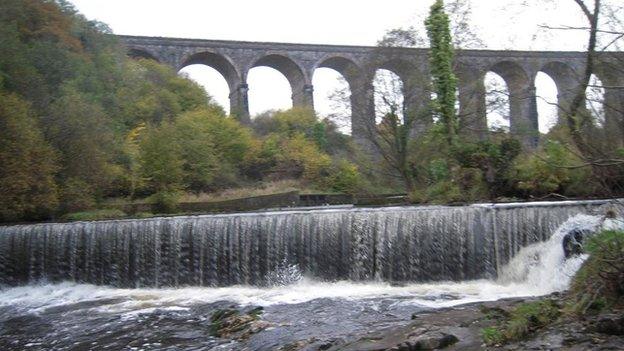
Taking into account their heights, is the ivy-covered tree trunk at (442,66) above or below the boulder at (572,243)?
above

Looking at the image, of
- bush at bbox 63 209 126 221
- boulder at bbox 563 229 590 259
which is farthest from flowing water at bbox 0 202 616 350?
bush at bbox 63 209 126 221

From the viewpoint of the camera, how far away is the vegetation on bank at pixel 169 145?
16.2 m

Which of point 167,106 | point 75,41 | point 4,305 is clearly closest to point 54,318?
point 4,305

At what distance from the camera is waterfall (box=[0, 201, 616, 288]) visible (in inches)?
432

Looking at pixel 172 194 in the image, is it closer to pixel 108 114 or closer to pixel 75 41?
pixel 108 114

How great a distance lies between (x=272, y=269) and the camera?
12.0 meters

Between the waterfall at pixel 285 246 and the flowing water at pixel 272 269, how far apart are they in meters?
0.02

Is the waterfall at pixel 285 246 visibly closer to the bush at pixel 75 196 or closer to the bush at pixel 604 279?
the bush at pixel 75 196

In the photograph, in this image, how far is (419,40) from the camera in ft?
72.9

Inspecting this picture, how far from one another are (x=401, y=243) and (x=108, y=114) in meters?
17.2

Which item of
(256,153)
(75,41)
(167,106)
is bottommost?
(256,153)

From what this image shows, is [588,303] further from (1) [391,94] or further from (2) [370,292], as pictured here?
(1) [391,94]

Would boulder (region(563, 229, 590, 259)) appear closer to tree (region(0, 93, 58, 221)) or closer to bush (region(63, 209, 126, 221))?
bush (region(63, 209, 126, 221))

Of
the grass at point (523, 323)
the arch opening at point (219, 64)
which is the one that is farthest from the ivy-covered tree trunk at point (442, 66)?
the arch opening at point (219, 64)
